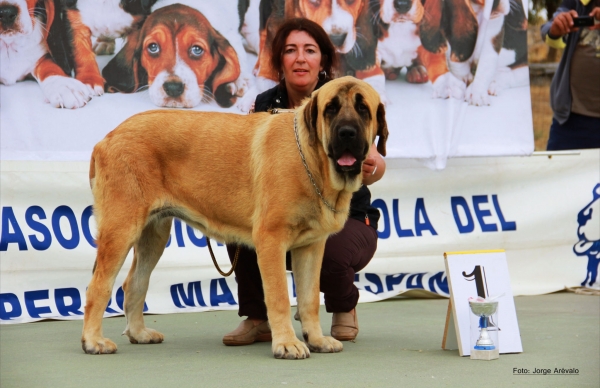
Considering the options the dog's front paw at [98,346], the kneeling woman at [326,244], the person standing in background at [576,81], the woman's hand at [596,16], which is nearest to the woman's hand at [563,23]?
the person standing in background at [576,81]

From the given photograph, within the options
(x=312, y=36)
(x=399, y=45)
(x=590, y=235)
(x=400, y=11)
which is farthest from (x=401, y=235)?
(x=312, y=36)

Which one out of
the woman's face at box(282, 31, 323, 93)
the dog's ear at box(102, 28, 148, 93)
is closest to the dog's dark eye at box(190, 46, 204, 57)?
the dog's ear at box(102, 28, 148, 93)

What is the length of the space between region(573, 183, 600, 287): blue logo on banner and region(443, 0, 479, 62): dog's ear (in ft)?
5.69

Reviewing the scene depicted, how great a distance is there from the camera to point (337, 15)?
6.05m

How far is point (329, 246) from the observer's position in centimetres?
461

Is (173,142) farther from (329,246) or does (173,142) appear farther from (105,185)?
(329,246)

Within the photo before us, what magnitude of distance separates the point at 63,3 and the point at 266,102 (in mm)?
1775

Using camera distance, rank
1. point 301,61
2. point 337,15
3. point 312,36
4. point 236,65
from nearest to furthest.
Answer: point 301,61, point 312,36, point 236,65, point 337,15

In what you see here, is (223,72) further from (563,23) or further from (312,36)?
(563,23)

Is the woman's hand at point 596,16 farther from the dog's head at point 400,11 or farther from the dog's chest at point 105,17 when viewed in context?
the dog's chest at point 105,17

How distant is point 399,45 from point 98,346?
11.6 feet

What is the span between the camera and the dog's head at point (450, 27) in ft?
20.7

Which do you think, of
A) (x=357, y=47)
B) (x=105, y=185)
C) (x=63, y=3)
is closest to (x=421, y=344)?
(x=105, y=185)

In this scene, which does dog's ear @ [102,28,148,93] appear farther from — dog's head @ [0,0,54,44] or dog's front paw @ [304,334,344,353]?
dog's front paw @ [304,334,344,353]
